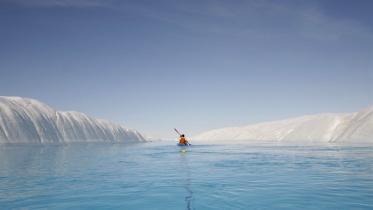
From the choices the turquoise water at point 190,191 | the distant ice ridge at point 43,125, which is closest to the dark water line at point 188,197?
the turquoise water at point 190,191

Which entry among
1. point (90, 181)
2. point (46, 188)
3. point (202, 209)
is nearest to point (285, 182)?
point (202, 209)

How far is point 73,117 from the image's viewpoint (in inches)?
6575

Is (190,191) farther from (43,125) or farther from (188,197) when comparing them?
(43,125)

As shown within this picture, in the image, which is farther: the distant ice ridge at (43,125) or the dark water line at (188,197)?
the distant ice ridge at (43,125)

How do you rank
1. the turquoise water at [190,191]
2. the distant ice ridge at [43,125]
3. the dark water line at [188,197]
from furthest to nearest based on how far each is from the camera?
the distant ice ridge at [43,125] → the turquoise water at [190,191] → the dark water line at [188,197]

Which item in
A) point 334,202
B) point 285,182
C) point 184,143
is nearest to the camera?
point 334,202

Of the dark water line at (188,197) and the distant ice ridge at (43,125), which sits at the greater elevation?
the distant ice ridge at (43,125)

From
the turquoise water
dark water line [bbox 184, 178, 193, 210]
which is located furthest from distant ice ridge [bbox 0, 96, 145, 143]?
dark water line [bbox 184, 178, 193, 210]

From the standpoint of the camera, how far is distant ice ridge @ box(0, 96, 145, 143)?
122688 millimetres

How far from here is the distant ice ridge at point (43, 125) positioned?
122688 millimetres

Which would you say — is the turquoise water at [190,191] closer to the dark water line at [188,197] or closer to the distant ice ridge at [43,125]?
the dark water line at [188,197]

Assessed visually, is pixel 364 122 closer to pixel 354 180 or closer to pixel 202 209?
pixel 354 180

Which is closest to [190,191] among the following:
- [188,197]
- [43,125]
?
[188,197]

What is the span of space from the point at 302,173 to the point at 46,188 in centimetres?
1737
